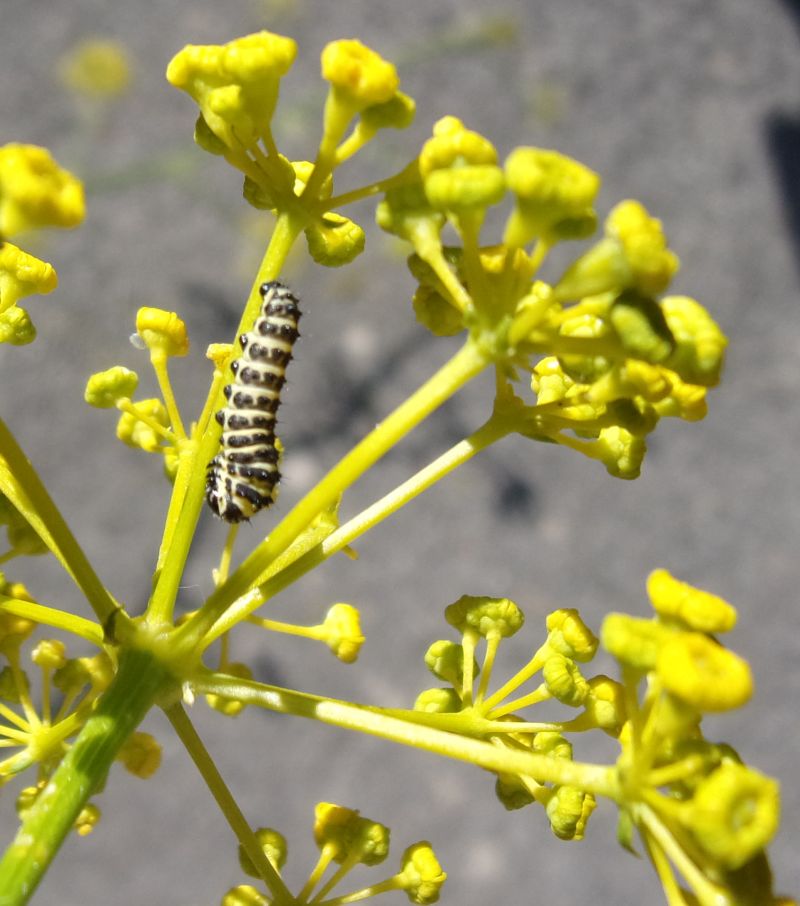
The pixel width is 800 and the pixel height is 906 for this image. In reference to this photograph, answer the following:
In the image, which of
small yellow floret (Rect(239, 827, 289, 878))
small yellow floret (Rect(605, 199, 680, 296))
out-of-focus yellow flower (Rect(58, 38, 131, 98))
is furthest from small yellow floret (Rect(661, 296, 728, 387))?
out-of-focus yellow flower (Rect(58, 38, 131, 98))

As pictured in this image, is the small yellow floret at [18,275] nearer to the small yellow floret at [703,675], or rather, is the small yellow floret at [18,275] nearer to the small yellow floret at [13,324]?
the small yellow floret at [13,324]

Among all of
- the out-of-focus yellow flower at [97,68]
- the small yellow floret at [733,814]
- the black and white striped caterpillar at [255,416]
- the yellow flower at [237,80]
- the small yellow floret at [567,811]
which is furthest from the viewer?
the out-of-focus yellow flower at [97,68]

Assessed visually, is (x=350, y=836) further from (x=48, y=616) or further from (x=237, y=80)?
(x=237, y=80)

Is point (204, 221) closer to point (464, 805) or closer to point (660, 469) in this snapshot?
point (660, 469)

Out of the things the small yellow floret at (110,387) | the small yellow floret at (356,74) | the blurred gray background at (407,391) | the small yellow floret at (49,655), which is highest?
the blurred gray background at (407,391)

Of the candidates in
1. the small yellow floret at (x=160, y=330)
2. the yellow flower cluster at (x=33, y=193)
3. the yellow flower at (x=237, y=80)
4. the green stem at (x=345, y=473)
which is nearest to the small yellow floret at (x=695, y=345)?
the green stem at (x=345, y=473)

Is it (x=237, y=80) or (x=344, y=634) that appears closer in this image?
(x=237, y=80)

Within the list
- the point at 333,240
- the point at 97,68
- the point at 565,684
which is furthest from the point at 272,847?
the point at 97,68

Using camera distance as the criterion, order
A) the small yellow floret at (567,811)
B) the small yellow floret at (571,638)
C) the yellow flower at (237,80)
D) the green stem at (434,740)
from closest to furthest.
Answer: the green stem at (434,740), the yellow flower at (237,80), the small yellow floret at (567,811), the small yellow floret at (571,638)
